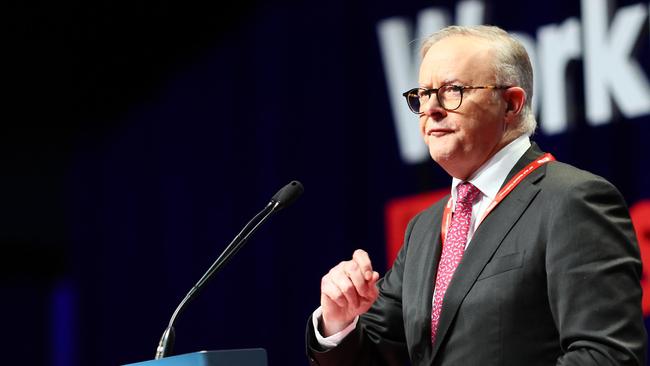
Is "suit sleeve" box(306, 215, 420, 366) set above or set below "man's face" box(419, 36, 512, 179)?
below

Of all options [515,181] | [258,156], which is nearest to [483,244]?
[515,181]

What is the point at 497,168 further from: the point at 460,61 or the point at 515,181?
the point at 460,61

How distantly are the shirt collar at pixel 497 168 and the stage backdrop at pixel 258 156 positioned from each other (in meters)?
2.05

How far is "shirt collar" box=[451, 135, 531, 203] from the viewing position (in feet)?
6.40

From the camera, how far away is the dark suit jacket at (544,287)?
5.52ft

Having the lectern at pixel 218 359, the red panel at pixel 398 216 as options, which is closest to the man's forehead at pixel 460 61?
the lectern at pixel 218 359

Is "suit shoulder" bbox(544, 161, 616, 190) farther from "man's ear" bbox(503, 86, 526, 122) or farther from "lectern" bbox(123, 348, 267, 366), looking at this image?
"lectern" bbox(123, 348, 267, 366)

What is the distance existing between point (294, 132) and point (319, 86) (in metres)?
0.28

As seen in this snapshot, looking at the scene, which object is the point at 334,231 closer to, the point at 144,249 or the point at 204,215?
the point at 204,215

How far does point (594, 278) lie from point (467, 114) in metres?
0.43

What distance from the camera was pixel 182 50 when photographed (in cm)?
594

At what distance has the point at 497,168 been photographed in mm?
1964

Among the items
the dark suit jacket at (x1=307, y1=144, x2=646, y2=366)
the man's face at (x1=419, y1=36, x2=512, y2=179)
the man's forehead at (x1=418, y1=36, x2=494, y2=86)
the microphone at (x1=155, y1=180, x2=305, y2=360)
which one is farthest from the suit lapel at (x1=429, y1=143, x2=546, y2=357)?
the microphone at (x1=155, y1=180, x2=305, y2=360)

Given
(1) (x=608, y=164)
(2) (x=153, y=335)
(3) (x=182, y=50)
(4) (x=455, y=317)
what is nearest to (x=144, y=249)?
(2) (x=153, y=335)
